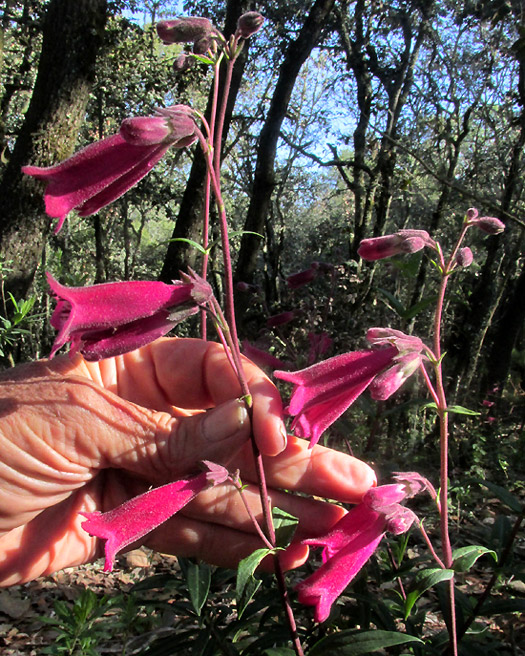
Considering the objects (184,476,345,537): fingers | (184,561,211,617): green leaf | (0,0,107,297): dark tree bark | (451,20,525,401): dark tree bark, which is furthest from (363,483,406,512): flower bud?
(0,0,107,297): dark tree bark

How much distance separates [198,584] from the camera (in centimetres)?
169

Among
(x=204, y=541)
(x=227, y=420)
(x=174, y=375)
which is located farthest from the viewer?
(x=174, y=375)

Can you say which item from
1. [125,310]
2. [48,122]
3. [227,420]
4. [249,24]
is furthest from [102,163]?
[48,122]

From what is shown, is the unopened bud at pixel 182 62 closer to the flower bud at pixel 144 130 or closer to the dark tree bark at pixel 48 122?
the flower bud at pixel 144 130

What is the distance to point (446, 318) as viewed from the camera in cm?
589

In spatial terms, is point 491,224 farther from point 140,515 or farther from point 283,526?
point 140,515

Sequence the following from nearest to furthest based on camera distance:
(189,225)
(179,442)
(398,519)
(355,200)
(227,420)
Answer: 1. (398,519)
2. (227,420)
3. (179,442)
4. (189,225)
5. (355,200)

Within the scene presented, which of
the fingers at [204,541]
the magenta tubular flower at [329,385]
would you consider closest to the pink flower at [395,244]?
the magenta tubular flower at [329,385]

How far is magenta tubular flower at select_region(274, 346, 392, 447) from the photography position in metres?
1.32

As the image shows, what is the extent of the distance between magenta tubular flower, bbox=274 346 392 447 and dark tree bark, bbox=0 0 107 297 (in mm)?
3884

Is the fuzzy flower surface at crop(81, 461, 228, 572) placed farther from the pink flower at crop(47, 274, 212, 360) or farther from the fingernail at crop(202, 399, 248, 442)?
the pink flower at crop(47, 274, 212, 360)

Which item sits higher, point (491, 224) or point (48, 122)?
point (48, 122)

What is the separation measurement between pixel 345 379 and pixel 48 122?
4457mm

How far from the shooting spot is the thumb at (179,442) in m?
1.40
